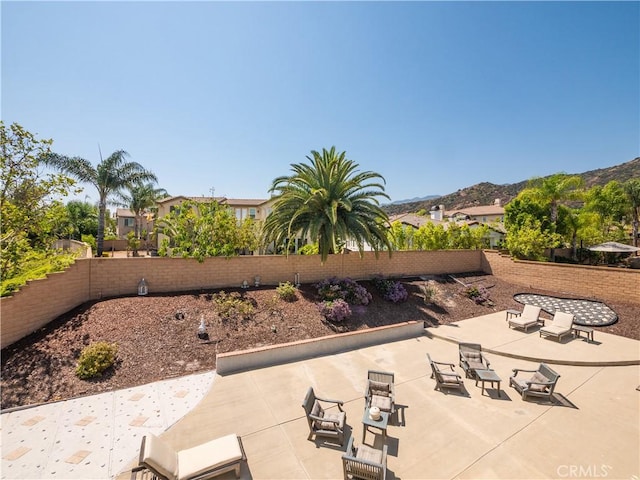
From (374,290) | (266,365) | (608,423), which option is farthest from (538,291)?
(266,365)

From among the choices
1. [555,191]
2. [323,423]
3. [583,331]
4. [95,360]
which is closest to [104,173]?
[95,360]

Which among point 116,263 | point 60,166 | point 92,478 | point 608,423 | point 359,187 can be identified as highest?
point 60,166

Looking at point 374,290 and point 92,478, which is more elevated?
point 374,290

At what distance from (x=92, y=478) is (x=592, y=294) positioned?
23.1 metres

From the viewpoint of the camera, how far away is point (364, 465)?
4688 mm

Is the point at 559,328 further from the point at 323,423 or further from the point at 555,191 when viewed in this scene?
the point at 555,191

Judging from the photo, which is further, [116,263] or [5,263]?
[116,263]

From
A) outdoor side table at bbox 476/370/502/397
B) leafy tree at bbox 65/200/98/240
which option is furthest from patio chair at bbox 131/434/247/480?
leafy tree at bbox 65/200/98/240

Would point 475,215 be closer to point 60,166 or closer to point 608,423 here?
point 608,423

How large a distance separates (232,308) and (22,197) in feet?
27.9

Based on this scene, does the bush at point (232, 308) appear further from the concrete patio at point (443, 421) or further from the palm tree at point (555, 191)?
the palm tree at point (555, 191)

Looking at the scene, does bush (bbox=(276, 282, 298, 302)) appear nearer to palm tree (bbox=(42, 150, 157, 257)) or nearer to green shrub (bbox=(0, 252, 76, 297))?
green shrub (bbox=(0, 252, 76, 297))

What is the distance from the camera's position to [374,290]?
16.3 m

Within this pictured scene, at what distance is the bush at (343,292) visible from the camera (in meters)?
14.1
